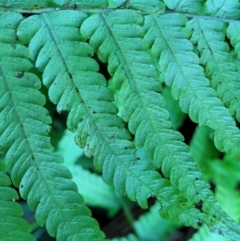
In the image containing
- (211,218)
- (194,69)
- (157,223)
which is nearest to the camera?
(211,218)

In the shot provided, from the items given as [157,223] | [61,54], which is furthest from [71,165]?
[61,54]

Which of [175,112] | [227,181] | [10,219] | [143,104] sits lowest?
[10,219]

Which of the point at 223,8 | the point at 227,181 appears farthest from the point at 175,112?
the point at 223,8

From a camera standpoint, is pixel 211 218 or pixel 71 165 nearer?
pixel 211 218

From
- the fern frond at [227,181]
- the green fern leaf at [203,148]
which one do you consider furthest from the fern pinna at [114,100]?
the green fern leaf at [203,148]

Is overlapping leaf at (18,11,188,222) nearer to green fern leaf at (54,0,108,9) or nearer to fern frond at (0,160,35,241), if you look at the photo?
green fern leaf at (54,0,108,9)

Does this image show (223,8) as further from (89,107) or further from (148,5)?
(89,107)

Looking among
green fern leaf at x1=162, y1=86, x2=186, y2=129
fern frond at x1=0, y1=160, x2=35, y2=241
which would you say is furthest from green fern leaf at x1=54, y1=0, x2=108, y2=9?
green fern leaf at x1=162, y1=86, x2=186, y2=129

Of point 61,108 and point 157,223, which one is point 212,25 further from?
point 157,223
